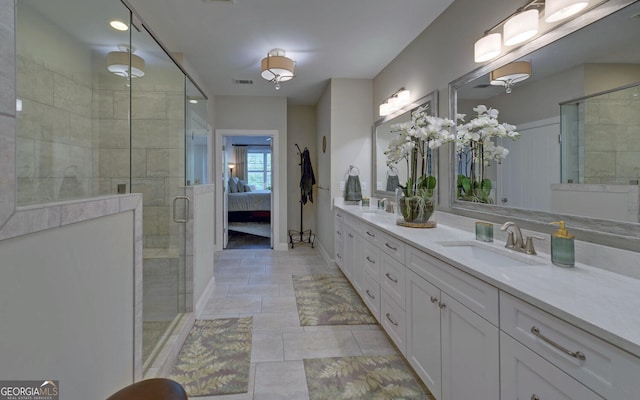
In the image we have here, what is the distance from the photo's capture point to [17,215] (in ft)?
2.56

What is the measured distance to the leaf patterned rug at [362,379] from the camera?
176 cm

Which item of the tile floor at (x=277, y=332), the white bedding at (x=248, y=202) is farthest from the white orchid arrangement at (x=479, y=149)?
the white bedding at (x=248, y=202)

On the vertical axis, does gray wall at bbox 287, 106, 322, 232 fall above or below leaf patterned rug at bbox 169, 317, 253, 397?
above

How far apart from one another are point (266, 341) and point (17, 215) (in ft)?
6.30

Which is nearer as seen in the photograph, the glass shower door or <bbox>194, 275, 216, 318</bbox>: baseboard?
the glass shower door

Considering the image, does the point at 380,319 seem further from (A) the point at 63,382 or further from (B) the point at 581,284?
(A) the point at 63,382

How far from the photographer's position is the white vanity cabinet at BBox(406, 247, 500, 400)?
116cm

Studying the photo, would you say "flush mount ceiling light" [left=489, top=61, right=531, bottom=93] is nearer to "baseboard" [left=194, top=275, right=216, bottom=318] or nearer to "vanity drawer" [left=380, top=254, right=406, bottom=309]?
"vanity drawer" [left=380, top=254, right=406, bottom=309]

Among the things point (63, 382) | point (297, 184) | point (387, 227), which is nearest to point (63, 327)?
point (63, 382)

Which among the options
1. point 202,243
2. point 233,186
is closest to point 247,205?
point 233,186

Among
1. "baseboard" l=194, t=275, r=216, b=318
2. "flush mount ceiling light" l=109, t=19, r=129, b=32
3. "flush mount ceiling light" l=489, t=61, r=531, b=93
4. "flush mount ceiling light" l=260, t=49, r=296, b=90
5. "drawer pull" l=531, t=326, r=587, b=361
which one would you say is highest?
"flush mount ceiling light" l=260, t=49, r=296, b=90

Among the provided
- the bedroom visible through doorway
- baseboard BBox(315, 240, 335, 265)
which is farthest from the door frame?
baseboard BBox(315, 240, 335, 265)

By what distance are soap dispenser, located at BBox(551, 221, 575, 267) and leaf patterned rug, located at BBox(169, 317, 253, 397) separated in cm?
176

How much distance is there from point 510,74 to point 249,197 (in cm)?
671
